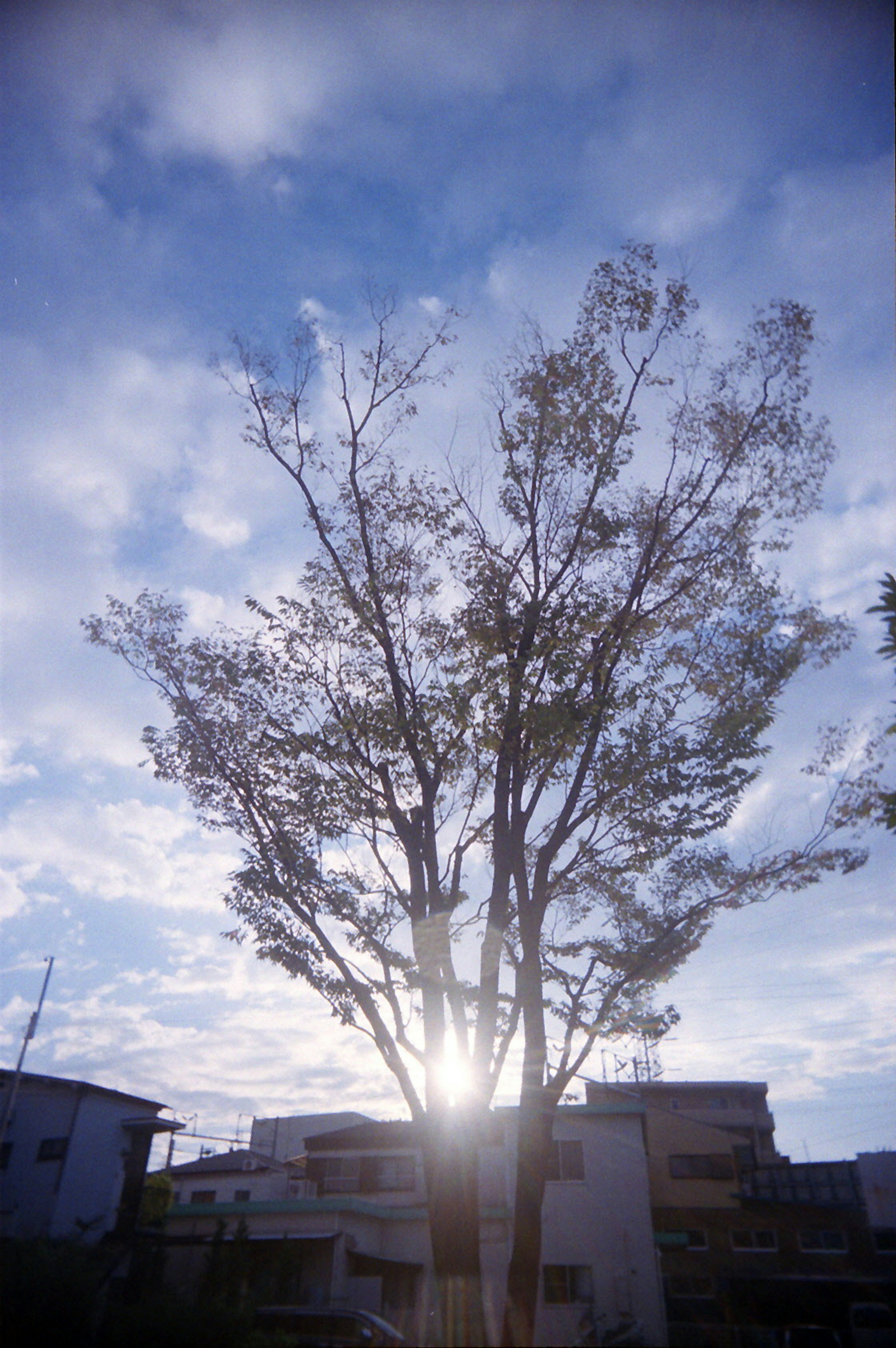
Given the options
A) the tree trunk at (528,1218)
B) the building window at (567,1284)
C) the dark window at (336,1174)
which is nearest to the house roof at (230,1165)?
the dark window at (336,1174)

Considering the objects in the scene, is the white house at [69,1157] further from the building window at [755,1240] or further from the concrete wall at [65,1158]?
the building window at [755,1240]

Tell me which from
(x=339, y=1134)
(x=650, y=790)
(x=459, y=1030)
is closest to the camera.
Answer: (x=459, y=1030)

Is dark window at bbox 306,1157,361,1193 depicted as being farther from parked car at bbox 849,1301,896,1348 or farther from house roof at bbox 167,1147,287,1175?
parked car at bbox 849,1301,896,1348

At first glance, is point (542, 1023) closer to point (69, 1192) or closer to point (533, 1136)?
point (533, 1136)

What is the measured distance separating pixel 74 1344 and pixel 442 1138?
157 inches

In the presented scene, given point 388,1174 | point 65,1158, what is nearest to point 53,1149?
point 65,1158

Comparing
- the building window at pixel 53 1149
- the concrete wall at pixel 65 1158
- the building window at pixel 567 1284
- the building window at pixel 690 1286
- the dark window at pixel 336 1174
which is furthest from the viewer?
the building window at pixel 690 1286

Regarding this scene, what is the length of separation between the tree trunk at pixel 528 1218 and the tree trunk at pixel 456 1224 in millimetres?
360

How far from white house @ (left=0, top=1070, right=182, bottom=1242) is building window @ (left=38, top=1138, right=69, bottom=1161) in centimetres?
2

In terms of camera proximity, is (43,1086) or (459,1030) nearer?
(459,1030)

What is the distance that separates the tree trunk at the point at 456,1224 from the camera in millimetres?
8734

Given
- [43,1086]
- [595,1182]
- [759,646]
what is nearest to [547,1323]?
[595,1182]

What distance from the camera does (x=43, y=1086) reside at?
19266 mm

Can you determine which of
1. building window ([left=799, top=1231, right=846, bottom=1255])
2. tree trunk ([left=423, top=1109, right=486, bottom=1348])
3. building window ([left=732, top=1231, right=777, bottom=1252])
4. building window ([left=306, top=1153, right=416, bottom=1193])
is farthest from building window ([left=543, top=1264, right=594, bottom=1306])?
tree trunk ([left=423, top=1109, right=486, bottom=1348])
